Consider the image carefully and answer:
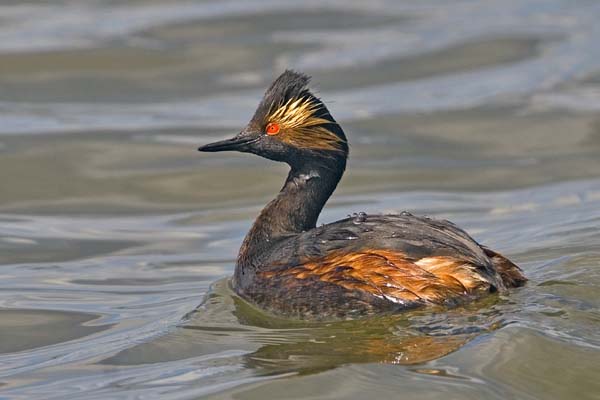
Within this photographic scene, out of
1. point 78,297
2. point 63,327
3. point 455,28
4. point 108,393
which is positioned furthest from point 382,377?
point 455,28

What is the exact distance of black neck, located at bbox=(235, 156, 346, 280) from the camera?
8.26m

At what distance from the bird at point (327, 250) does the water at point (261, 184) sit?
12cm

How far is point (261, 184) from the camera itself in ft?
39.4

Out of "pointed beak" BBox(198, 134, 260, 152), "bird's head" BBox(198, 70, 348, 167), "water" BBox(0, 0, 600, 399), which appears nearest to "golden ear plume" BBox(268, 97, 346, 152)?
"bird's head" BBox(198, 70, 348, 167)

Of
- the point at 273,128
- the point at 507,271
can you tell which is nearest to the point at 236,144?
the point at 273,128

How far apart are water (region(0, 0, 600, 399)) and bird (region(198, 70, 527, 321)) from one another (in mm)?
117

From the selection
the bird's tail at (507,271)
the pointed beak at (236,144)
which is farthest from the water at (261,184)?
the pointed beak at (236,144)

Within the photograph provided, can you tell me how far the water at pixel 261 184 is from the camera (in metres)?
6.81

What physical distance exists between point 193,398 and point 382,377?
0.90 meters

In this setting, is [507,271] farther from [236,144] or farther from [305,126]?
A: [236,144]

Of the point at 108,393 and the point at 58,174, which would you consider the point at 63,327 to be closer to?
the point at 108,393

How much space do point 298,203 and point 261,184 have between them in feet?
12.1

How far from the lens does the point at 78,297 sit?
9117 mm

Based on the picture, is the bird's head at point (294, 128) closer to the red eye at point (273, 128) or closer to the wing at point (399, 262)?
the red eye at point (273, 128)
